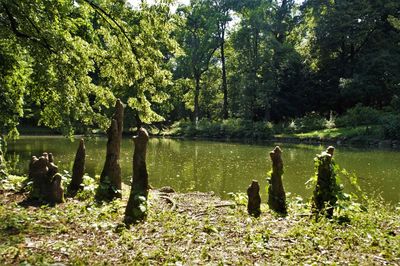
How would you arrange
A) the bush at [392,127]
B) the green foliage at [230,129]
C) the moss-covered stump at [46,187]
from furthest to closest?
the green foliage at [230,129], the bush at [392,127], the moss-covered stump at [46,187]

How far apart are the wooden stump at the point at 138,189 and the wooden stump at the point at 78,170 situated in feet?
9.16

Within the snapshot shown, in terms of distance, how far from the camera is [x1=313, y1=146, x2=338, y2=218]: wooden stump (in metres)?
7.59

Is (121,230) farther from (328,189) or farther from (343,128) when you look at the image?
(343,128)

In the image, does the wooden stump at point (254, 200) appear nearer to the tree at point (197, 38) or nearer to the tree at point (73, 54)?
the tree at point (73, 54)

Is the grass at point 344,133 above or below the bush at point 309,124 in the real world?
below

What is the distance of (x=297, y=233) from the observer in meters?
6.35

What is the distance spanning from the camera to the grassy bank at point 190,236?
17.2 feet

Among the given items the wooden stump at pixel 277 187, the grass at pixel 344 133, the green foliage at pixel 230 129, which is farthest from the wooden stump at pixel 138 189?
the green foliage at pixel 230 129

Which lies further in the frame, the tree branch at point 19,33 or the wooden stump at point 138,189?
the tree branch at point 19,33

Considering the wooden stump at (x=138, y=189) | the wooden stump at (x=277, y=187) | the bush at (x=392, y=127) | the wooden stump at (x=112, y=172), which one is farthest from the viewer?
the bush at (x=392, y=127)

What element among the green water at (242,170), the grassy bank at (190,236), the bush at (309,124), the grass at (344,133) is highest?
the bush at (309,124)

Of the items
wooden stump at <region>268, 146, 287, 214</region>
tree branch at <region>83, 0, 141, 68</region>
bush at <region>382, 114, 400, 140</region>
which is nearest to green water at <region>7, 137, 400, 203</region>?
tree branch at <region>83, 0, 141, 68</region>

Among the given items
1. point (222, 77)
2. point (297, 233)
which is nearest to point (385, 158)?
point (297, 233)

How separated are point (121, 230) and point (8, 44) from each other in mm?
6781
